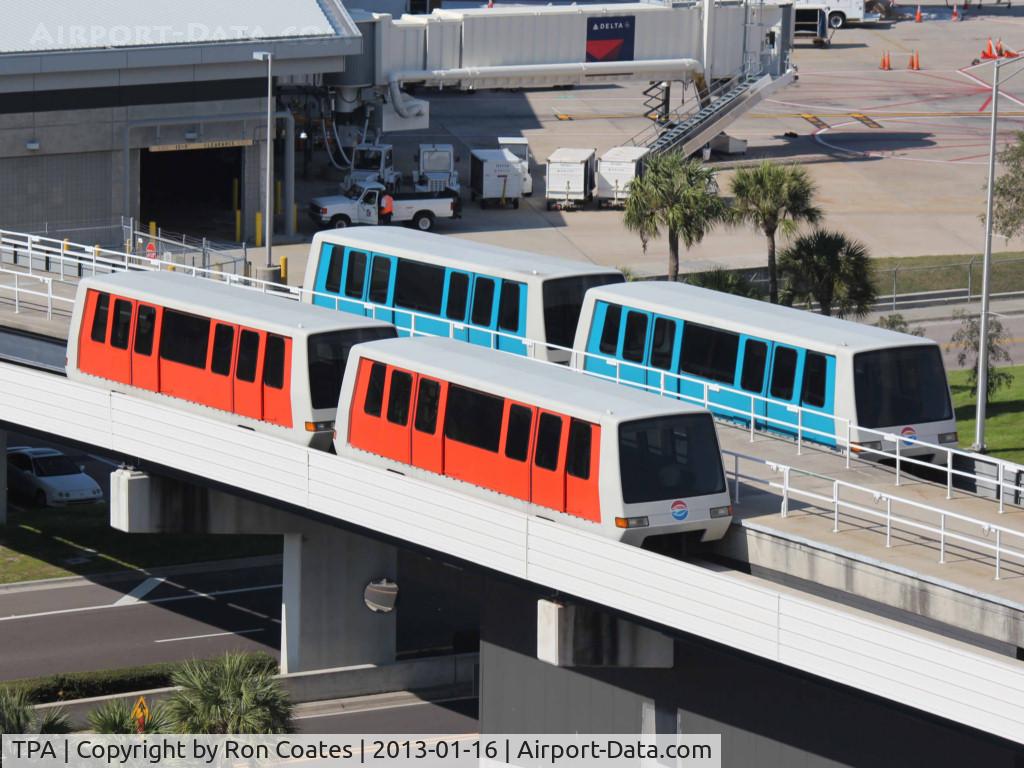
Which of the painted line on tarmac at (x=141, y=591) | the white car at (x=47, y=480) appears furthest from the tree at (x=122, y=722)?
the white car at (x=47, y=480)

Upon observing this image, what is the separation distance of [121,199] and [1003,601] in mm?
46295

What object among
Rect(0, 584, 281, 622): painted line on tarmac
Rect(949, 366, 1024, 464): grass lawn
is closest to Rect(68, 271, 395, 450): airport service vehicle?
Rect(0, 584, 281, 622): painted line on tarmac

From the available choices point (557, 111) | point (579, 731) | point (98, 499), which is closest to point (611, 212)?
point (557, 111)

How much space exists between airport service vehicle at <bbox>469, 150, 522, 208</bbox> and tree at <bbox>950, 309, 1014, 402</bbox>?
20.9m

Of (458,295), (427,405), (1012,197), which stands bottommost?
(427,405)

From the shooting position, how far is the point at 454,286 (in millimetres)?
38250

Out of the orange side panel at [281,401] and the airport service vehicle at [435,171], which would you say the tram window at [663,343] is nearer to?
the orange side panel at [281,401]

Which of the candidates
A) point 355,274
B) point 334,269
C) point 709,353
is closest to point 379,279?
point 355,274

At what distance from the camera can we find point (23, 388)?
35969 mm

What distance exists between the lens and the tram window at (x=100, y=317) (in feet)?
116

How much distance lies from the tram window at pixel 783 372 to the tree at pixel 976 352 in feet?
51.2

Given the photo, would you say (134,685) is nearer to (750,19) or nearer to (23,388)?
(23,388)

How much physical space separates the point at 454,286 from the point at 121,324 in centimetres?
685

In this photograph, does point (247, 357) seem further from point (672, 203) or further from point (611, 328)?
point (672, 203)
